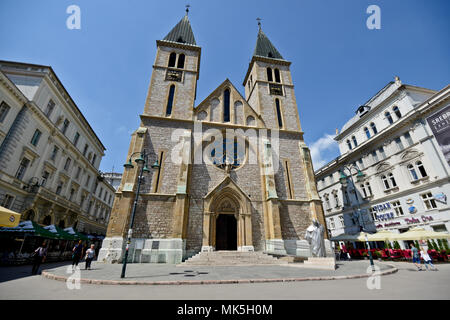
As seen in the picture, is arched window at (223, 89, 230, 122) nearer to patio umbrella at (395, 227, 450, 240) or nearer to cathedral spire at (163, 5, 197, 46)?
cathedral spire at (163, 5, 197, 46)

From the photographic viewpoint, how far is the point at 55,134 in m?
22.4

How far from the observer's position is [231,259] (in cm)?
1377

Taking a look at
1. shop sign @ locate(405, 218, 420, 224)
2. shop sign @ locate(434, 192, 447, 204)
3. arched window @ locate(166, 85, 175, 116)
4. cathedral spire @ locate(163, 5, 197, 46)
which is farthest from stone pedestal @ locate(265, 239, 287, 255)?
cathedral spire @ locate(163, 5, 197, 46)

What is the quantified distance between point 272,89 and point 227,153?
11.6m

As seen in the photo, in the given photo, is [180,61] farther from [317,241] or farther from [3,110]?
[317,241]

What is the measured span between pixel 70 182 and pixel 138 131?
1525 centimetres

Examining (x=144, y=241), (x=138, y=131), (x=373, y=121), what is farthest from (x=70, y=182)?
(x=373, y=121)

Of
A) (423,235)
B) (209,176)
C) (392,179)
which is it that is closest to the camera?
(423,235)

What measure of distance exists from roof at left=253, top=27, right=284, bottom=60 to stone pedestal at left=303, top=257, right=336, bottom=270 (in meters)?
26.2

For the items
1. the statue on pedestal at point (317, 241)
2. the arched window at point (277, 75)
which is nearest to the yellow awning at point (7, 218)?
the statue on pedestal at point (317, 241)

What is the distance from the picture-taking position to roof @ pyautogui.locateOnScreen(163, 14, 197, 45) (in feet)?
85.9

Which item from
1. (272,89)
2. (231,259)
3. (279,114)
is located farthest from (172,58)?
(231,259)
